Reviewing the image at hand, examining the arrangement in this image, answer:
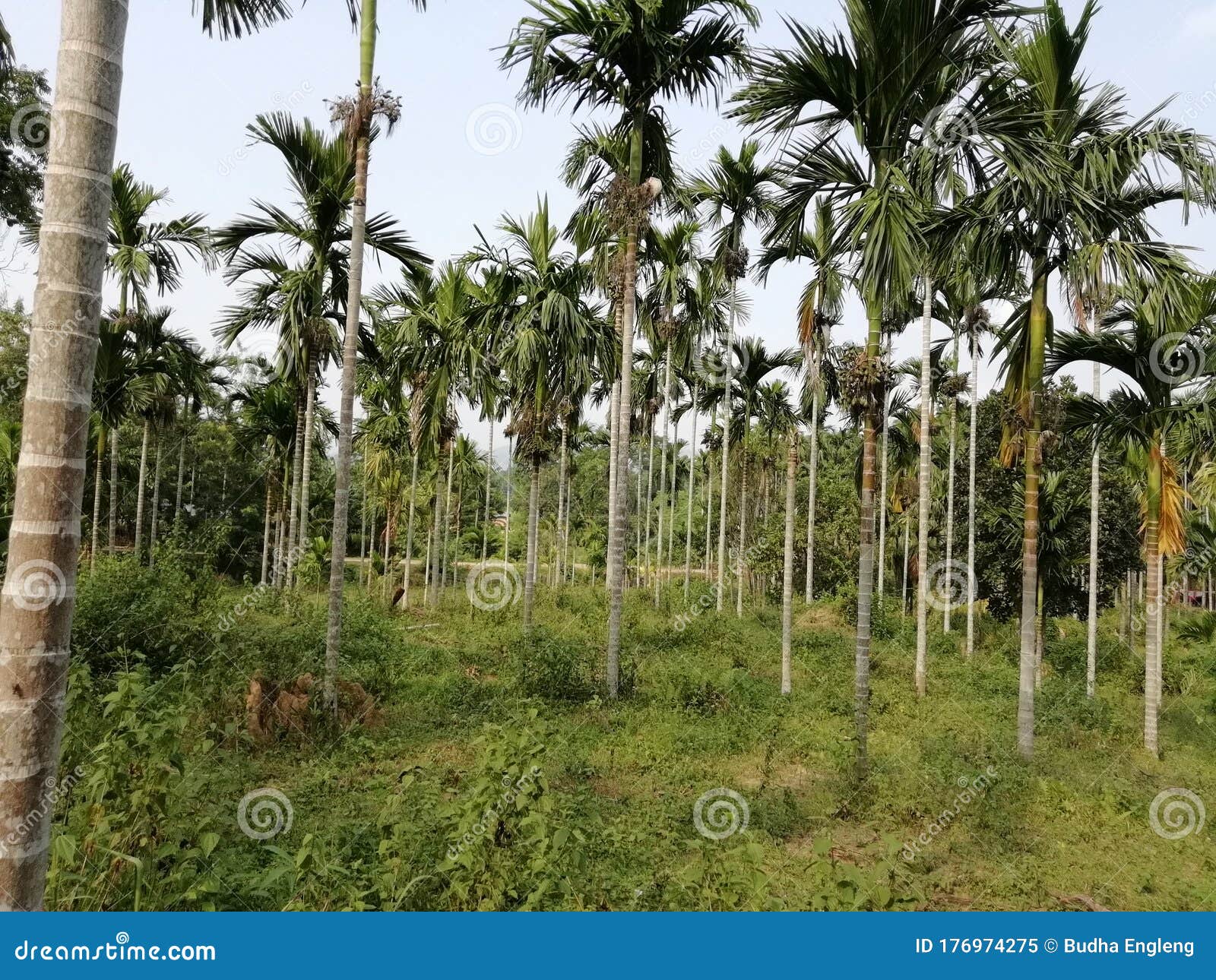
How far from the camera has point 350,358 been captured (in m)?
10.1

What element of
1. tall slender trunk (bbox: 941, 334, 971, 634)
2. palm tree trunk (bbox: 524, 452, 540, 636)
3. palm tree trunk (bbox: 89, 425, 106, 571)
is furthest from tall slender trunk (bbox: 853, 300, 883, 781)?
palm tree trunk (bbox: 89, 425, 106, 571)

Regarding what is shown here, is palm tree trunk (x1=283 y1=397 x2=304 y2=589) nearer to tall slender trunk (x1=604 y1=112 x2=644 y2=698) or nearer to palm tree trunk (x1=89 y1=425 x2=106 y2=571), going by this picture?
palm tree trunk (x1=89 y1=425 x2=106 y2=571)

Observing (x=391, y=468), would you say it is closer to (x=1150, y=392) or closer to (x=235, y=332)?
(x=235, y=332)

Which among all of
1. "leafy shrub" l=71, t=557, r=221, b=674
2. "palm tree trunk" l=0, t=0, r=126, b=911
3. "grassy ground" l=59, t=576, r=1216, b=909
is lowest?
"grassy ground" l=59, t=576, r=1216, b=909

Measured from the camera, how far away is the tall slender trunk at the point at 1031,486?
35.1 feet

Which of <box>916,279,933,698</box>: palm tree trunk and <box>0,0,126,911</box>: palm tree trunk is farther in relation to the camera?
<box>916,279,933,698</box>: palm tree trunk

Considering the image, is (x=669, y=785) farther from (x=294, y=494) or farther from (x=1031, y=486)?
(x=294, y=494)

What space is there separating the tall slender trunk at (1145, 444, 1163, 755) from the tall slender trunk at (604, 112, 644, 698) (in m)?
8.53

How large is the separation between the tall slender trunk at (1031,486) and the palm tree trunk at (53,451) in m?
11.1

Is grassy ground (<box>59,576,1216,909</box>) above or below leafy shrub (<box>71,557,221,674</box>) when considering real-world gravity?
below

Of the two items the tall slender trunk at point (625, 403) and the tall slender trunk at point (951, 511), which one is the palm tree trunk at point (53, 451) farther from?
the tall slender trunk at point (951, 511)

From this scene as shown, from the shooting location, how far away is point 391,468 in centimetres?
2638

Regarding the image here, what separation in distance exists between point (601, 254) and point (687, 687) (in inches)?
313

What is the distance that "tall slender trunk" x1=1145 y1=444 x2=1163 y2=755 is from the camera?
40.0 ft
